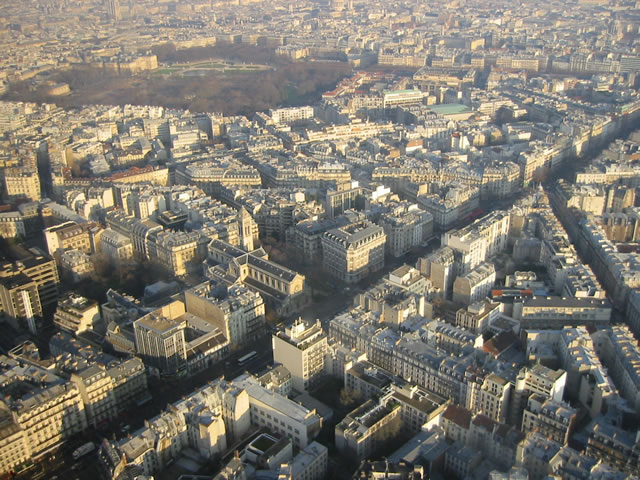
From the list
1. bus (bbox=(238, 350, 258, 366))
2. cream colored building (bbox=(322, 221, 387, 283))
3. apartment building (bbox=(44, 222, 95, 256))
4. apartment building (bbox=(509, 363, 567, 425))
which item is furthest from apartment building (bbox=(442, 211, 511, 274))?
apartment building (bbox=(44, 222, 95, 256))

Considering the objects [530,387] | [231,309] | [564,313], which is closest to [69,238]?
[231,309]

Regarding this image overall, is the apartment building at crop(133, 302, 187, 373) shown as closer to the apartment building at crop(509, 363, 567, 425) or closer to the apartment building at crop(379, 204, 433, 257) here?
the apartment building at crop(509, 363, 567, 425)

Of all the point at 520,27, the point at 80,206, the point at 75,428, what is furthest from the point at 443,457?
the point at 520,27

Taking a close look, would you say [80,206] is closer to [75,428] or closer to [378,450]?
[75,428]

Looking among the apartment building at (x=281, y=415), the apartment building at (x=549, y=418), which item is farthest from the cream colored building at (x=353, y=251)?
the apartment building at (x=549, y=418)

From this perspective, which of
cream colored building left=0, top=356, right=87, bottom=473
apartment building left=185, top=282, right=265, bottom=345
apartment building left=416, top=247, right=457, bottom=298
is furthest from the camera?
apartment building left=416, top=247, right=457, bottom=298

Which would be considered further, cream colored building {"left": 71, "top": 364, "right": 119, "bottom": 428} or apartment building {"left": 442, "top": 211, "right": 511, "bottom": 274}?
apartment building {"left": 442, "top": 211, "right": 511, "bottom": 274}

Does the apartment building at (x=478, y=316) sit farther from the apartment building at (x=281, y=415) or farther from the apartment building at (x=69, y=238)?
the apartment building at (x=69, y=238)
